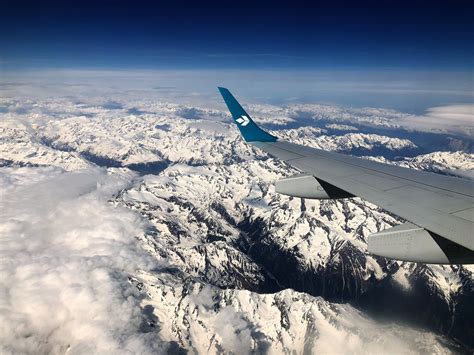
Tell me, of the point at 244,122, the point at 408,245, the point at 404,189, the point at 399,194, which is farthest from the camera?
the point at 244,122

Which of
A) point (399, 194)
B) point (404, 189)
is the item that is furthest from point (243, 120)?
point (399, 194)

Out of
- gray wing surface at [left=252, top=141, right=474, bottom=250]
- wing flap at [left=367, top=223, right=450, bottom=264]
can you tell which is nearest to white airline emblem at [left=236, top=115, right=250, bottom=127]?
gray wing surface at [left=252, top=141, right=474, bottom=250]

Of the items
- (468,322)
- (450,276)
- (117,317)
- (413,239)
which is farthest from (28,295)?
(450,276)

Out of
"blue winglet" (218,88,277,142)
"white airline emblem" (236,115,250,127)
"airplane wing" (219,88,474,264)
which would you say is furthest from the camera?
"white airline emblem" (236,115,250,127)

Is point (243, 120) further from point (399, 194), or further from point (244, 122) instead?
point (399, 194)

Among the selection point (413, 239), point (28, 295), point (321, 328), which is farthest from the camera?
point (321, 328)

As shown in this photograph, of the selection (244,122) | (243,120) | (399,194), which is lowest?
(399,194)

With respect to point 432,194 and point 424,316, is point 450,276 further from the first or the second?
point 432,194

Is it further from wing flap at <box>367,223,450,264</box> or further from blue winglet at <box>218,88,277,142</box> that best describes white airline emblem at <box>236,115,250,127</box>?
wing flap at <box>367,223,450,264</box>
